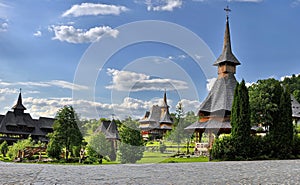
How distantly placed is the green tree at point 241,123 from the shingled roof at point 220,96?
247 inches

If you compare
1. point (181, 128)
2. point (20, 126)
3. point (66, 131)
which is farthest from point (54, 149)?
point (20, 126)

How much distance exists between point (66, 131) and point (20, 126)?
3070 cm

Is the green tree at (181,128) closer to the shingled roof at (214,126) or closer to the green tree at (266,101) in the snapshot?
the shingled roof at (214,126)

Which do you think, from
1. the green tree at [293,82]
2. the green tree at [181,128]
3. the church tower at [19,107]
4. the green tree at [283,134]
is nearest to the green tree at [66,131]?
the green tree at [181,128]

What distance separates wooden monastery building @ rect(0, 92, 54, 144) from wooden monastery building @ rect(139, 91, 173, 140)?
19.7 meters

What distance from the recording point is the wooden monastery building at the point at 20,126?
178 feet

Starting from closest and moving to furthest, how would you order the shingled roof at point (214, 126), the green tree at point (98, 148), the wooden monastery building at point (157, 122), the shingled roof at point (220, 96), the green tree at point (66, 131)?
the shingled roof at point (214, 126), the green tree at point (98, 148), the shingled roof at point (220, 96), the green tree at point (66, 131), the wooden monastery building at point (157, 122)

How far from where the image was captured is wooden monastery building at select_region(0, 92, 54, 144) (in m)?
54.4

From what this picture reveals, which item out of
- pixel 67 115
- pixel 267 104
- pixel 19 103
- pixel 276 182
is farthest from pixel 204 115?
pixel 19 103

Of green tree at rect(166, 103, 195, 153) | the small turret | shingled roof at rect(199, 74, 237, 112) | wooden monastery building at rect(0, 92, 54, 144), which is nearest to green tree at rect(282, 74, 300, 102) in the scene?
green tree at rect(166, 103, 195, 153)

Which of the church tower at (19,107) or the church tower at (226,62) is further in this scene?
the church tower at (19,107)

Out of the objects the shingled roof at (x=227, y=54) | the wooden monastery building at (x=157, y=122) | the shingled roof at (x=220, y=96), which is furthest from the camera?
the wooden monastery building at (x=157, y=122)

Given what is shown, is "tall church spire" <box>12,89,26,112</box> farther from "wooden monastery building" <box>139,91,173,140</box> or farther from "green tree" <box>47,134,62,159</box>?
"green tree" <box>47,134,62,159</box>

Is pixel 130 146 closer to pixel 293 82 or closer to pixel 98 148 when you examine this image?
pixel 98 148
